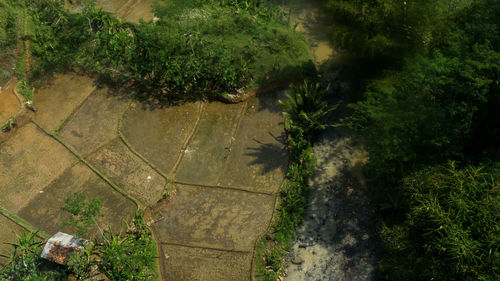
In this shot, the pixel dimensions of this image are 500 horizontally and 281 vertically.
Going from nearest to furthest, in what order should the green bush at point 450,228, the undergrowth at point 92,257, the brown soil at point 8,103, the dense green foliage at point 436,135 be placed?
the green bush at point 450,228 < the dense green foliage at point 436,135 < the undergrowth at point 92,257 < the brown soil at point 8,103

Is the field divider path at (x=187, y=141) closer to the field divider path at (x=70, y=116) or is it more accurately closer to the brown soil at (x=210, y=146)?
the brown soil at (x=210, y=146)

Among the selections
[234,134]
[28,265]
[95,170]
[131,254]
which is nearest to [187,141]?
[234,134]

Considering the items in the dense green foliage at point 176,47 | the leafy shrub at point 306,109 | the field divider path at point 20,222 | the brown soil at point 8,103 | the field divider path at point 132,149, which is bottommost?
the field divider path at point 20,222

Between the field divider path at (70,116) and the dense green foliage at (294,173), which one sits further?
the field divider path at (70,116)

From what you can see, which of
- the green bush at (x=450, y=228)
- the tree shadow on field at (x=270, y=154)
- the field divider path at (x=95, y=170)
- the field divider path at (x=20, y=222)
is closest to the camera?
the green bush at (x=450, y=228)

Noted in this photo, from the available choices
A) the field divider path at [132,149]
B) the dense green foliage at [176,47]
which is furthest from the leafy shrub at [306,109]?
the field divider path at [132,149]

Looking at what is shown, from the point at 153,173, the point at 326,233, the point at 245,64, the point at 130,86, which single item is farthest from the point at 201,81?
the point at 326,233

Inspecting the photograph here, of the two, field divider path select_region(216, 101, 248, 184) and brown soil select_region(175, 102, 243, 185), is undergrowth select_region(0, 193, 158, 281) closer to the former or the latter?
brown soil select_region(175, 102, 243, 185)
